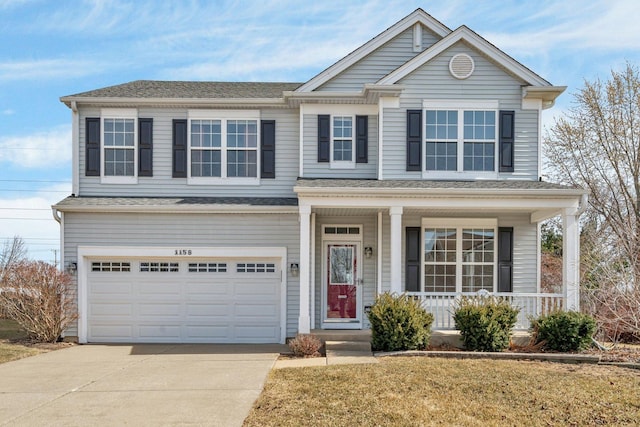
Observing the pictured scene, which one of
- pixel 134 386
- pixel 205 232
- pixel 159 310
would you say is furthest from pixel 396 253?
pixel 159 310

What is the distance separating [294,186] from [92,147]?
5.33m

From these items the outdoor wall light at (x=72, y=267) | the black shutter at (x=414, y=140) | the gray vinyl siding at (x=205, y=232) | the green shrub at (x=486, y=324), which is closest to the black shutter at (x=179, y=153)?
the gray vinyl siding at (x=205, y=232)

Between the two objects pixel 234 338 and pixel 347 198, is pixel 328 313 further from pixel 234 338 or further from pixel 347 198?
pixel 347 198

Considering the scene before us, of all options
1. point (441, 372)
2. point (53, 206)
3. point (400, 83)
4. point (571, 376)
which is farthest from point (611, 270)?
point (53, 206)

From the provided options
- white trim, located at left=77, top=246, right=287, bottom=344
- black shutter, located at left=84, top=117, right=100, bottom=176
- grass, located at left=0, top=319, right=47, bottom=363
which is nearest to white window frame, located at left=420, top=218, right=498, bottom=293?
white trim, located at left=77, top=246, right=287, bottom=344

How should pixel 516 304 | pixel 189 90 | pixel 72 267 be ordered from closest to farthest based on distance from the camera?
pixel 516 304 → pixel 72 267 → pixel 189 90

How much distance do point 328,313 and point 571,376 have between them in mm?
6237

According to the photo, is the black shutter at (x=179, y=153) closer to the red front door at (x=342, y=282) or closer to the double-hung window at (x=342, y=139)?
the double-hung window at (x=342, y=139)

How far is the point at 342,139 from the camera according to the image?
13234 mm

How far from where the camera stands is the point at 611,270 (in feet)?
38.1

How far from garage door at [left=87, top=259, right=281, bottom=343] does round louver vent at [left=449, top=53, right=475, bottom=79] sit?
6375 mm

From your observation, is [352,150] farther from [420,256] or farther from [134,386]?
[134,386]

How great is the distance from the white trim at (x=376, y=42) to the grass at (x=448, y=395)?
709 centimetres

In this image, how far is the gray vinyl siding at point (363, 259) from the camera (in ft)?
43.9
